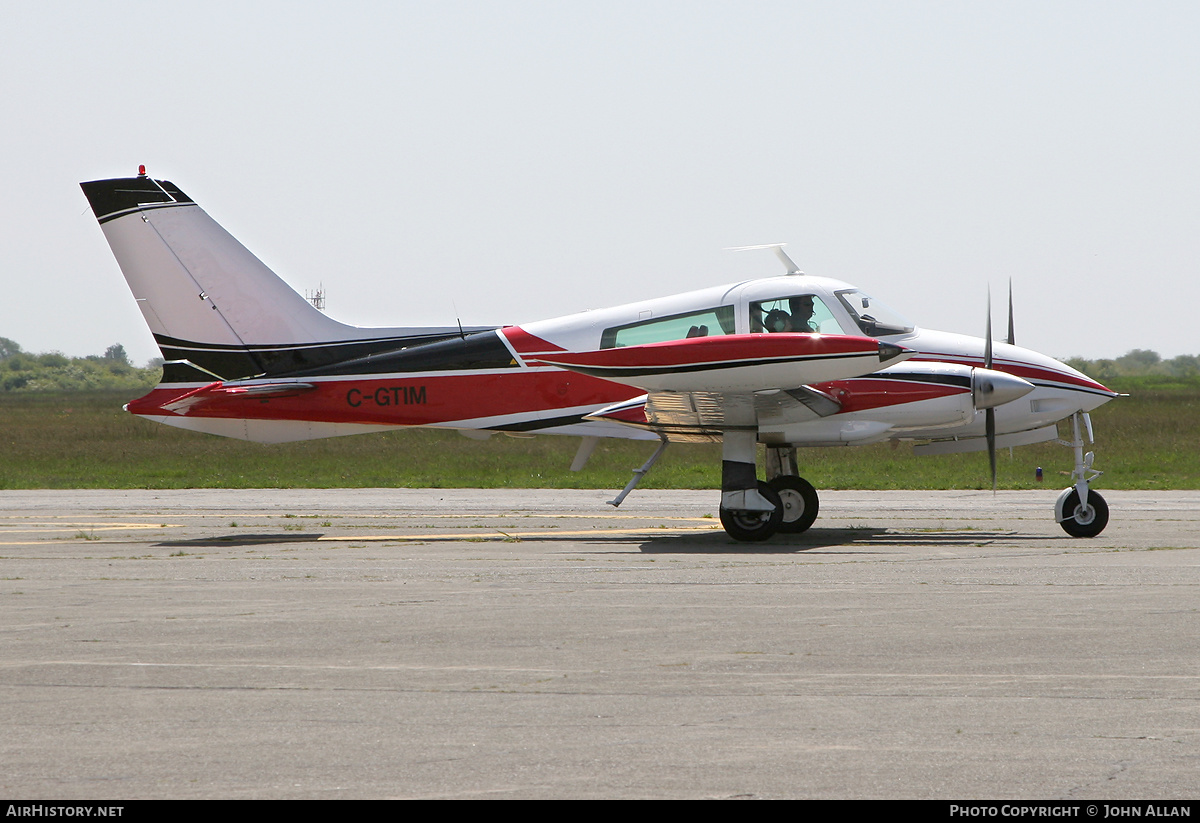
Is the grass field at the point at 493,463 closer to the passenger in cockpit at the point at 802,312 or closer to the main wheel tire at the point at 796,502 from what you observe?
the main wheel tire at the point at 796,502

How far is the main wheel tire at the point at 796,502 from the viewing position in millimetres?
14648

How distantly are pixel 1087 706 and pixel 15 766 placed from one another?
185 inches

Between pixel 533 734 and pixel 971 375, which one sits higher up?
pixel 971 375

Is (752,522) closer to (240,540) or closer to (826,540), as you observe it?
(826,540)

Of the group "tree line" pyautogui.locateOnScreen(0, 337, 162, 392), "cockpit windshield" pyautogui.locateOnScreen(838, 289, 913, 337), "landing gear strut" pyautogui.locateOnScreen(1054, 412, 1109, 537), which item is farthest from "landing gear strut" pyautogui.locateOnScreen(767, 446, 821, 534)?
"tree line" pyautogui.locateOnScreen(0, 337, 162, 392)

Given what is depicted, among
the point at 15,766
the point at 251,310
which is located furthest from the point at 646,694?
the point at 251,310

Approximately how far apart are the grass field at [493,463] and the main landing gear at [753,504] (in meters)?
7.04

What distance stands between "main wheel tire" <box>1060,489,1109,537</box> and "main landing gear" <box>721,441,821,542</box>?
9.71 feet

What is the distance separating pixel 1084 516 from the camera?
13703mm

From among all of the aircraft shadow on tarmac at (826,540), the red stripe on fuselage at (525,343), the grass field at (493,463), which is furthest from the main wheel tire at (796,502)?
the grass field at (493,463)

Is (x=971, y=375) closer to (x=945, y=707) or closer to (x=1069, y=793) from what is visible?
(x=945, y=707)

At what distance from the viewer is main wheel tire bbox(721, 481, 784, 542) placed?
44.9 ft

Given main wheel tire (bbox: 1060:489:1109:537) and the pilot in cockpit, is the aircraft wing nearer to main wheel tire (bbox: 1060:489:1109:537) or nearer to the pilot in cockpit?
the pilot in cockpit

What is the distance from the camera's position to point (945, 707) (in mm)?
5539
